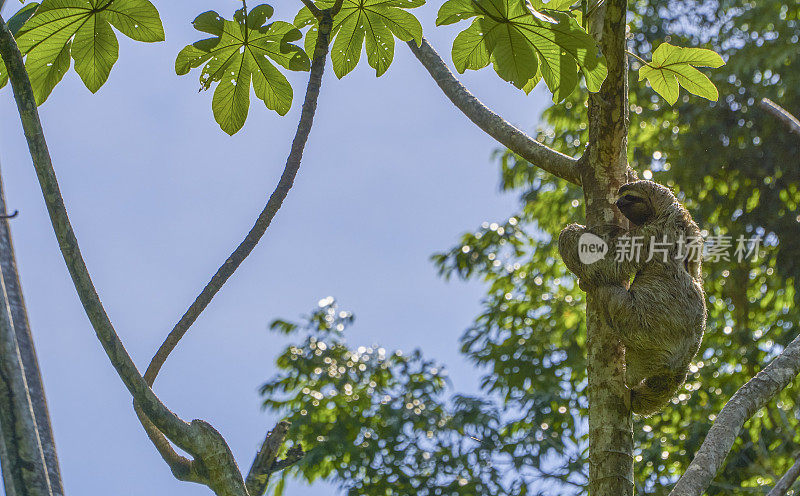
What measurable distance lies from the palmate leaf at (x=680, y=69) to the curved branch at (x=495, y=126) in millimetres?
559

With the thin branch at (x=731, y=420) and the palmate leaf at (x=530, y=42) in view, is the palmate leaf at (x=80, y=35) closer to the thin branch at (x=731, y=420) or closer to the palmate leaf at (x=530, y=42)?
the palmate leaf at (x=530, y=42)

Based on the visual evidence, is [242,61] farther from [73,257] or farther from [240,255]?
[73,257]

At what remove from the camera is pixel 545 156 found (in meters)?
3.64

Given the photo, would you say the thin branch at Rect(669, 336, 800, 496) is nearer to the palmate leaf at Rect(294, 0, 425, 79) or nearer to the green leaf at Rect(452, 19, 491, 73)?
the green leaf at Rect(452, 19, 491, 73)

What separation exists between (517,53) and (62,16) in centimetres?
167

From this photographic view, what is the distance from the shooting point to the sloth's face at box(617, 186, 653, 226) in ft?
11.3

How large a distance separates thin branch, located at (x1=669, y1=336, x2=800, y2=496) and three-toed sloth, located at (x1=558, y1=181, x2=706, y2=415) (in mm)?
473

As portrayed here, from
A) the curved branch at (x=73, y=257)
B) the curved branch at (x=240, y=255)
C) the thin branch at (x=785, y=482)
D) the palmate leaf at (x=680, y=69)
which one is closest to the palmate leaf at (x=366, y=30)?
the curved branch at (x=240, y=255)

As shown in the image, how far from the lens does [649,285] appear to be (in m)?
3.85

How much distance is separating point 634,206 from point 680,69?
65 cm

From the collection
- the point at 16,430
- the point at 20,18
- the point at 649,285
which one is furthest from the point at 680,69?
the point at 16,430

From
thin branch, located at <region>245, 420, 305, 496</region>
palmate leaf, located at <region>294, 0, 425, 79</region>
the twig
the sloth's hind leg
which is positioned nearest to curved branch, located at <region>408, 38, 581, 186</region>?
the sloth's hind leg

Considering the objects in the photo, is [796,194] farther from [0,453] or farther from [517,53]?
[0,453]

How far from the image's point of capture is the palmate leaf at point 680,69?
3.33m
